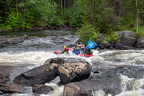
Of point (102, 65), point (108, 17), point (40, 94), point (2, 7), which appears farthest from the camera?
point (2, 7)

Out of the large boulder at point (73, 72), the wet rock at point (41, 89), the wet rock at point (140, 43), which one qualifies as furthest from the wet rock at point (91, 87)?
the wet rock at point (140, 43)

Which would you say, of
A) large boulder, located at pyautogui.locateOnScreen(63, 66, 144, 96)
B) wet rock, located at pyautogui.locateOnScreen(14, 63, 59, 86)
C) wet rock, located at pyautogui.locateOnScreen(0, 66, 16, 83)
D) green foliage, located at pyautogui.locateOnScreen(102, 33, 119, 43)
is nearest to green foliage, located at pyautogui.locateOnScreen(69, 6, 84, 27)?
green foliage, located at pyautogui.locateOnScreen(102, 33, 119, 43)

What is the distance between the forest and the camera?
1931cm

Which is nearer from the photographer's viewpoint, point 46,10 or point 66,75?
point 66,75

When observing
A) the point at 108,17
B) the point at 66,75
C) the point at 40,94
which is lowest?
the point at 40,94

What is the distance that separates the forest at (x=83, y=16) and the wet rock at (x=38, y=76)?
9.46 meters

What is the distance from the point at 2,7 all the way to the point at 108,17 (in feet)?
81.9

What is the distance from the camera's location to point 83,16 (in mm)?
22391

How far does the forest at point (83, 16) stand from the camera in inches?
760

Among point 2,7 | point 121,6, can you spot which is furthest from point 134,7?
point 2,7

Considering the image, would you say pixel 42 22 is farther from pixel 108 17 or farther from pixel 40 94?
pixel 40 94

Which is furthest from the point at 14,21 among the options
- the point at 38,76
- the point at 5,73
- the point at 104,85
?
the point at 104,85

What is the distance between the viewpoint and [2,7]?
35.8 metres

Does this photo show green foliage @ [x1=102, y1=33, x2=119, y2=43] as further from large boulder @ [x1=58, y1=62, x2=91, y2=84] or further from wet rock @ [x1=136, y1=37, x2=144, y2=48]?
large boulder @ [x1=58, y1=62, x2=91, y2=84]
